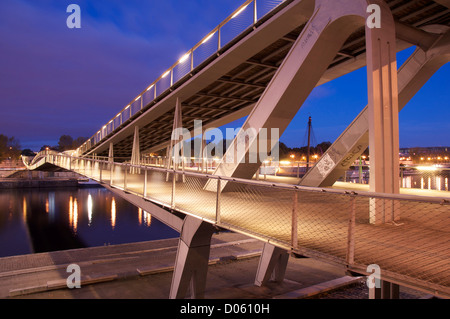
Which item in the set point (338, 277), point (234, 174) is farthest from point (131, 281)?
point (338, 277)

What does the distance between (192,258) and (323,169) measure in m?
5.37

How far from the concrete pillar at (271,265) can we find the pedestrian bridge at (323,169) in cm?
5

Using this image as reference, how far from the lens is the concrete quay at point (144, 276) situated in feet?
36.5

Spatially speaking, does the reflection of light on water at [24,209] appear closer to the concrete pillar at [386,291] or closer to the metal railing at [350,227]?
the metal railing at [350,227]

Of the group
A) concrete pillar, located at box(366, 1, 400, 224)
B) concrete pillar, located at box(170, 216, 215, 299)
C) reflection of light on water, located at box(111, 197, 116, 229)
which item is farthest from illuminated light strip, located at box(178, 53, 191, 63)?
reflection of light on water, located at box(111, 197, 116, 229)

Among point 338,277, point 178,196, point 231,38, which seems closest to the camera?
point 178,196

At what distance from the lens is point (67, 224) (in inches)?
1246

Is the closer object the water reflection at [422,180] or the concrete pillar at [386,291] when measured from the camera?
the concrete pillar at [386,291]

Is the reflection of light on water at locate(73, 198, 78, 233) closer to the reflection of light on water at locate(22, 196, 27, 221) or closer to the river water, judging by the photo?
the river water

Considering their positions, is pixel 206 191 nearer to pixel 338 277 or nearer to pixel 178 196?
pixel 178 196

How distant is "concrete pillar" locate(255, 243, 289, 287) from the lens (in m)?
11.5

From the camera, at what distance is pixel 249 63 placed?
→ 1177cm

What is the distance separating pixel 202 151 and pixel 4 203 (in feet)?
113

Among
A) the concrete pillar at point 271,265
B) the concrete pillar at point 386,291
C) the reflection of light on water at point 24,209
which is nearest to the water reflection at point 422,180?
the concrete pillar at point 271,265
